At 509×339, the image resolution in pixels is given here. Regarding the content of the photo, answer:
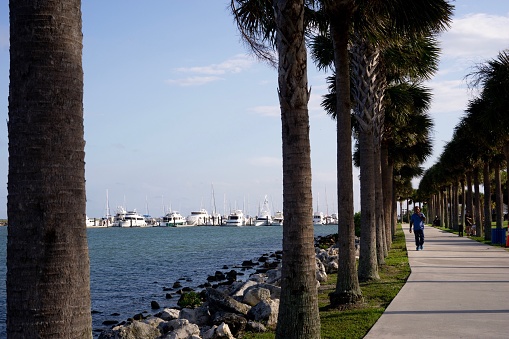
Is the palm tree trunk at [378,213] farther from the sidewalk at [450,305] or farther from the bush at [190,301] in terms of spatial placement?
the bush at [190,301]

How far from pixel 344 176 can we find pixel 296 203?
14.4 ft

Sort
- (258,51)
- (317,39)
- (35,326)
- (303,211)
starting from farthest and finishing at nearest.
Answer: (317,39) → (258,51) → (303,211) → (35,326)

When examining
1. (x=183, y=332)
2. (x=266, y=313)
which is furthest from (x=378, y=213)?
(x=183, y=332)

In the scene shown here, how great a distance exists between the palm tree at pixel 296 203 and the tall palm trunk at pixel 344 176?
4.02 metres

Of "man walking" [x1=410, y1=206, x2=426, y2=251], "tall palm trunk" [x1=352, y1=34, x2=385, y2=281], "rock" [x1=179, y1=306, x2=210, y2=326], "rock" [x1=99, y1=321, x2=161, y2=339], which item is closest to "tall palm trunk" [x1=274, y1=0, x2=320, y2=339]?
"rock" [x1=99, y1=321, x2=161, y2=339]

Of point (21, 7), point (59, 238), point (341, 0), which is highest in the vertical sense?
point (341, 0)

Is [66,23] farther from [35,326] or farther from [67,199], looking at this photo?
[35,326]

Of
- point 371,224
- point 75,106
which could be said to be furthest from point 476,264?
point 75,106

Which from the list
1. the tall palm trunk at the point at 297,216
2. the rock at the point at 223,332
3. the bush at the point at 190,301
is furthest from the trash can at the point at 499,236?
the tall palm trunk at the point at 297,216

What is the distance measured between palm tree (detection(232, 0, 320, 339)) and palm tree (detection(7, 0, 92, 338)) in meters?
4.50

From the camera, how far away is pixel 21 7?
3.58 meters

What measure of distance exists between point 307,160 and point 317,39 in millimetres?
9533

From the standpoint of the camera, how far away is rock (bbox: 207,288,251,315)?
1288 cm

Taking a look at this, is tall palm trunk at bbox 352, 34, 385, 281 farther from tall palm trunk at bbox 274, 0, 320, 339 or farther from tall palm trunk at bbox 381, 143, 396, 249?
tall palm trunk at bbox 381, 143, 396, 249
